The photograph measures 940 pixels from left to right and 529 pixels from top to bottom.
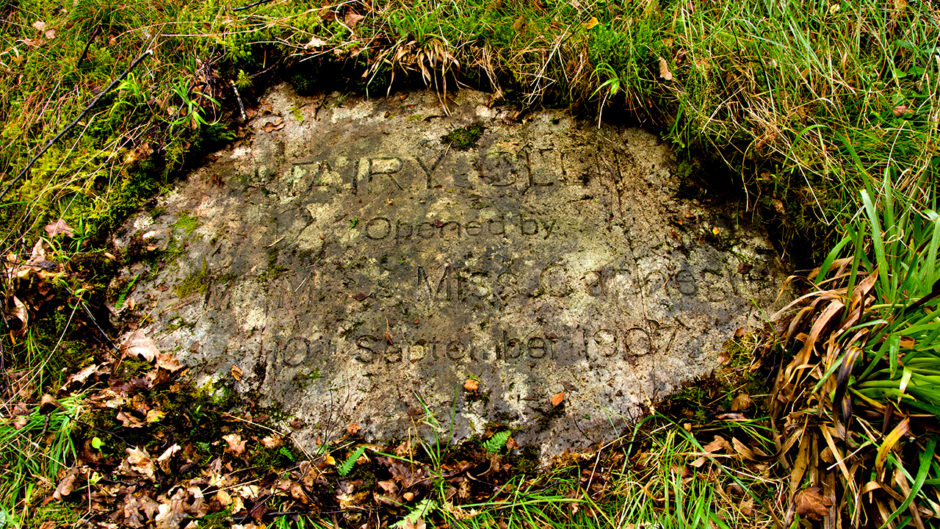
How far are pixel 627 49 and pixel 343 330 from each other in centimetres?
181

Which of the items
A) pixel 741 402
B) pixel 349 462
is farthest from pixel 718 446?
pixel 349 462

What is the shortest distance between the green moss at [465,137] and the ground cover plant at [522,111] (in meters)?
0.22

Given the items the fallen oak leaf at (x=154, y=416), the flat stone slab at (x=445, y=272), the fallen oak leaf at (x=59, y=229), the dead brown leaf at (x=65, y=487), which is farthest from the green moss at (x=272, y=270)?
the dead brown leaf at (x=65, y=487)

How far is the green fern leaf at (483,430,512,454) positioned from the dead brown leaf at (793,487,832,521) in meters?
1.00

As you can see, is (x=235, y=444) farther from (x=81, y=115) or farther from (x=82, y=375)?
(x=81, y=115)

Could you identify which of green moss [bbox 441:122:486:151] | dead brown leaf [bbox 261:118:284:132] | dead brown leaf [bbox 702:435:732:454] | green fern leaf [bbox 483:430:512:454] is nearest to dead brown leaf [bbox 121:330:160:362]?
dead brown leaf [bbox 261:118:284:132]

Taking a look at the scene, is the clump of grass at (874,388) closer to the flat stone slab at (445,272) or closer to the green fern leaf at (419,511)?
the flat stone slab at (445,272)

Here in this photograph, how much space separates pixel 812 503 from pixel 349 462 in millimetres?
1595

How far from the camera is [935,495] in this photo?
1.73 m

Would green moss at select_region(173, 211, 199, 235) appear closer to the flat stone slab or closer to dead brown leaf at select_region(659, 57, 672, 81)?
the flat stone slab

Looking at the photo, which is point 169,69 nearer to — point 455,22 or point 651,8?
point 455,22

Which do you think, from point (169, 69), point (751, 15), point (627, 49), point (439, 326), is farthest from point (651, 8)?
point (169, 69)

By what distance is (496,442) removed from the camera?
7.08 feet

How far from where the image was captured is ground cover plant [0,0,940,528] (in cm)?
191
